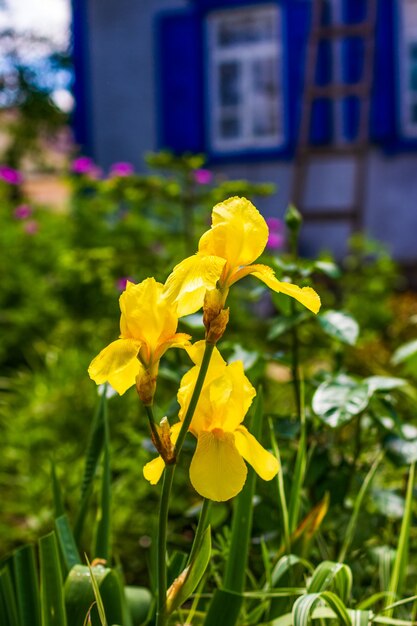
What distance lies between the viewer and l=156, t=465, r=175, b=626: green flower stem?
706mm

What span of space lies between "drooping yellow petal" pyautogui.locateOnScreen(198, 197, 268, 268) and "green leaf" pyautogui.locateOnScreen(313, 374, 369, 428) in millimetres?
449

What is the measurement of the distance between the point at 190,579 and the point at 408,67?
19.3 feet

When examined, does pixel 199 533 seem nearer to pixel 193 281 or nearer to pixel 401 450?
pixel 193 281

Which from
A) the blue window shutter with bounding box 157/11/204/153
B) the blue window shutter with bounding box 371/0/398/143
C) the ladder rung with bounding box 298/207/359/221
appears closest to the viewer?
the ladder rung with bounding box 298/207/359/221

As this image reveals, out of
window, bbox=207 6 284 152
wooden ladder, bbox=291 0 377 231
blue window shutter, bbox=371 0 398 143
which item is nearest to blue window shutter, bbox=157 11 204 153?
window, bbox=207 6 284 152

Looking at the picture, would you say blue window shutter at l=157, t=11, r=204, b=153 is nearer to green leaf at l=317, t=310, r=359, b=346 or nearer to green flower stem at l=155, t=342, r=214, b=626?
green leaf at l=317, t=310, r=359, b=346

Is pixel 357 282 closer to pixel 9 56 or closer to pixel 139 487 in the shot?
pixel 139 487

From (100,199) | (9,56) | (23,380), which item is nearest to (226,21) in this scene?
(100,199)

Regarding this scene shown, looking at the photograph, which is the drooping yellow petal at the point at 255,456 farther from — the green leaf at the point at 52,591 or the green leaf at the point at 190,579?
the green leaf at the point at 52,591

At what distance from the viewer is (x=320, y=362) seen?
10.8ft

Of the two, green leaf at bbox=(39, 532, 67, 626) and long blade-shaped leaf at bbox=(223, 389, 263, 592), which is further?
long blade-shaped leaf at bbox=(223, 389, 263, 592)

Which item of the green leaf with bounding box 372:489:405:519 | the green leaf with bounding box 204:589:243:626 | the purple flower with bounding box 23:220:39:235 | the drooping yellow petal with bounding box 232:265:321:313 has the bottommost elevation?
the green leaf with bounding box 372:489:405:519

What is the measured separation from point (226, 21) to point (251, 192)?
12.0ft

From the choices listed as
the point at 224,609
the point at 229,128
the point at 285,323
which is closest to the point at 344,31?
the point at 229,128
